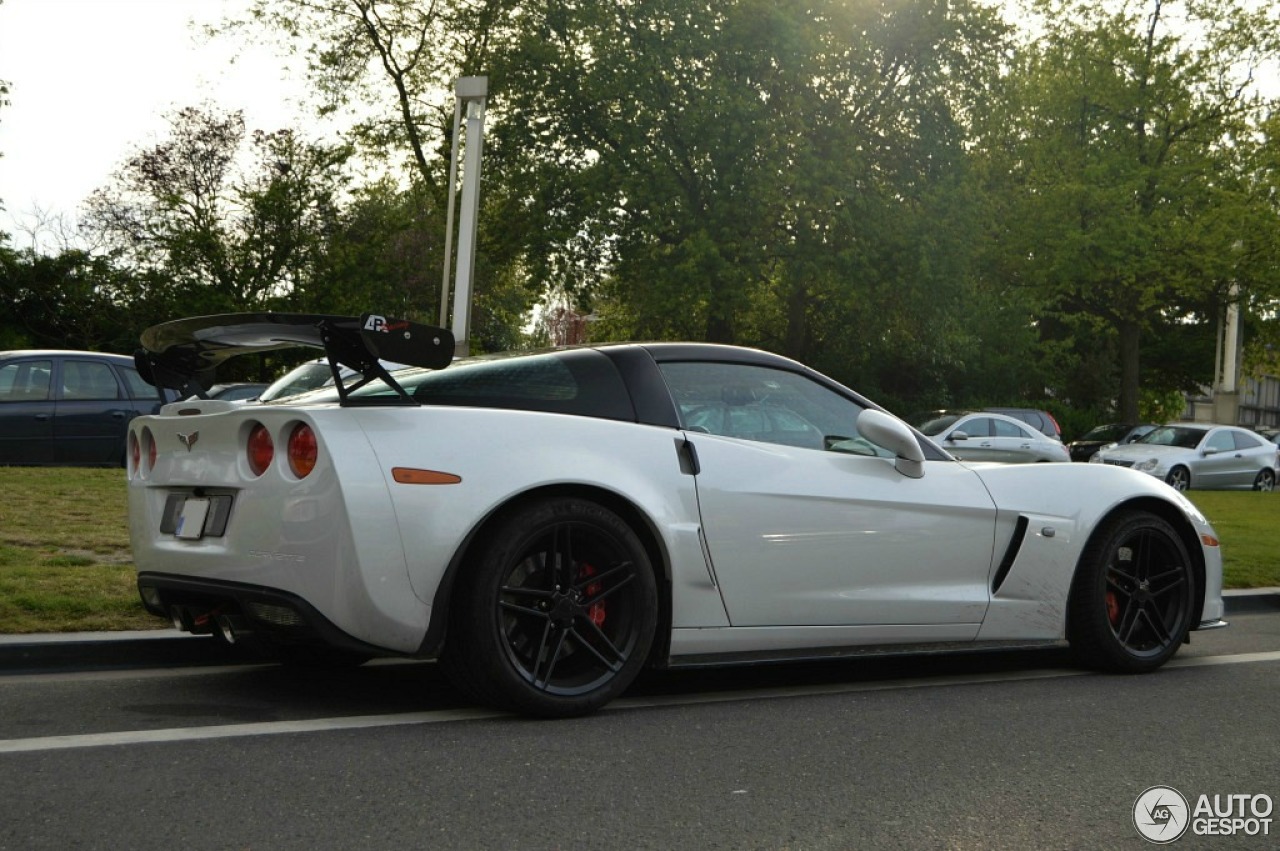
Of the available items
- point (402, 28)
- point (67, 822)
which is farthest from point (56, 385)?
point (402, 28)

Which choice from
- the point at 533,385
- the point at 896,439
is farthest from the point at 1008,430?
the point at 533,385

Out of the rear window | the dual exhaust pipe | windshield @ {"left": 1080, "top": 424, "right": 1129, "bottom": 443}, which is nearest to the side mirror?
the rear window

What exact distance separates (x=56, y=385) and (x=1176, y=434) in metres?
20.9

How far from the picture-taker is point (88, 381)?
1666 cm

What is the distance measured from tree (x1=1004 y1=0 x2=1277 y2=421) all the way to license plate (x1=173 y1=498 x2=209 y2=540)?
34171 mm

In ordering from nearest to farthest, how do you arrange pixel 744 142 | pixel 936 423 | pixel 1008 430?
pixel 936 423 < pixel 1008 430 < pixel 744 142

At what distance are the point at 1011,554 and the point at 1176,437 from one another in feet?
79.2

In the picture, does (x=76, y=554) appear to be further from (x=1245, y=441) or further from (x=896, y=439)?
(x=1245, y=441)

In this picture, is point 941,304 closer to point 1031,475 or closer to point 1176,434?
point 1176,434

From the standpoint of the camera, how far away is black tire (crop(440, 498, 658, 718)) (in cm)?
481

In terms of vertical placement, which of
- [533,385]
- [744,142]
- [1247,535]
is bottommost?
[1247,535]

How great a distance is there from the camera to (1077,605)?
20.8 ft

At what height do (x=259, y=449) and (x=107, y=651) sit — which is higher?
(x=259, y=449)

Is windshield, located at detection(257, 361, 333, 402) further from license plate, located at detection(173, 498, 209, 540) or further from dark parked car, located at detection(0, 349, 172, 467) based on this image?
license plate, located at detection(173, 498, 209, 540)
